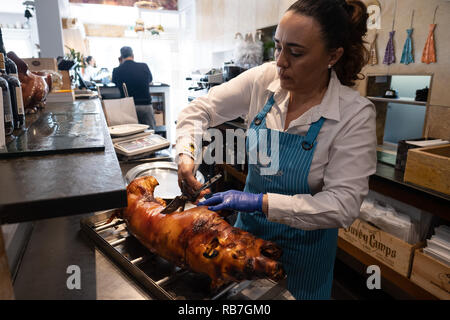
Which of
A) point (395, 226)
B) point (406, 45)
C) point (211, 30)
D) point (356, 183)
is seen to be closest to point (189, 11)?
point (211, 30)

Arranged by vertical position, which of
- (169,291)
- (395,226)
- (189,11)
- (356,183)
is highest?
(189,11)

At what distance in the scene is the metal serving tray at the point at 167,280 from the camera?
0.93m

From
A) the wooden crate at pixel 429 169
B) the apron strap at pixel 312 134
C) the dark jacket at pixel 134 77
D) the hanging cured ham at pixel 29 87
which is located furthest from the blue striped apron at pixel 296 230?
the dark jacket at pixel 134 77

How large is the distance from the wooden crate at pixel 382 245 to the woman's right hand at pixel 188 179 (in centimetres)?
150

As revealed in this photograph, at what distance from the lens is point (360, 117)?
118 cm

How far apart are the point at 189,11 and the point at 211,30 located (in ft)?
7.03

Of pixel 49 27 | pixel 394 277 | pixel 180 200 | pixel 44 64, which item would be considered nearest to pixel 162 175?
pixel 180 200

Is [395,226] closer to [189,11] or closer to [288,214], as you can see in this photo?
[288,214]

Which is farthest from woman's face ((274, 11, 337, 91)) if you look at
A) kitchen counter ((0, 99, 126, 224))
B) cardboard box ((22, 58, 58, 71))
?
cardboard box ((22, 58, 58, 71))

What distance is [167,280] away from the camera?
963mm

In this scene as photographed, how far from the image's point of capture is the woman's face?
111 centimetres

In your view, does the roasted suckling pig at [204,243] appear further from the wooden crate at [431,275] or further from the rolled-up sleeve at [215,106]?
the wooden crate at [431,275]

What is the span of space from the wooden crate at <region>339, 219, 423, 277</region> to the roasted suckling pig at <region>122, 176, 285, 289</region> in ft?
5.05

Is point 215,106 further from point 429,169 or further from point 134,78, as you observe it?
point 134,78
